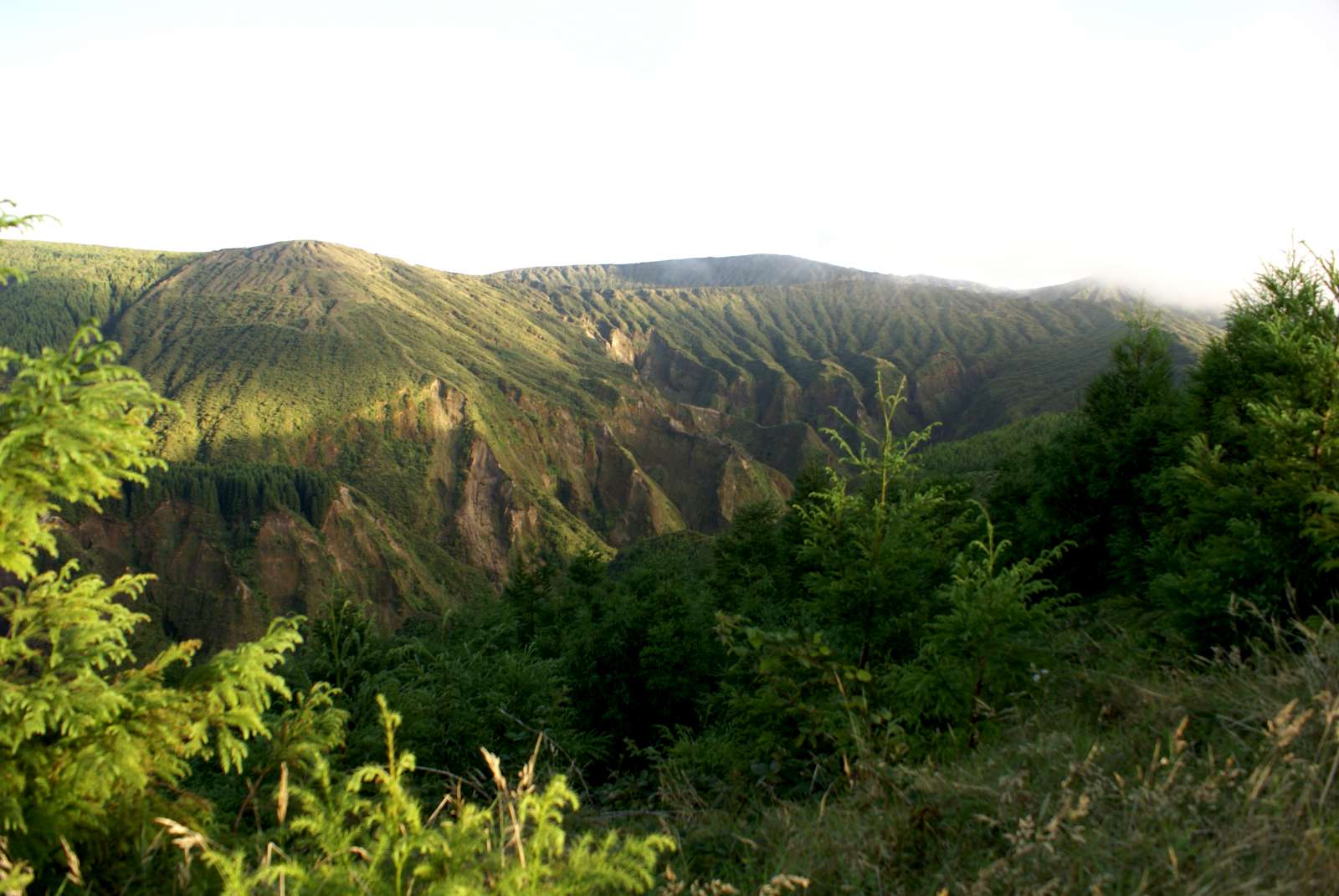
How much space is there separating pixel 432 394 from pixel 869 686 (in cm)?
9614

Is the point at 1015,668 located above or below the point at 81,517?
above

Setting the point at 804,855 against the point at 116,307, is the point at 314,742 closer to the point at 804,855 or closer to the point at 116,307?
the point at 804,855

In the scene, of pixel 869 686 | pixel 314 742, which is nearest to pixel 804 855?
pixel 314 742

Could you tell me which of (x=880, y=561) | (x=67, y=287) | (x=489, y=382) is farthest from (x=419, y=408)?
(x=880, y=561)

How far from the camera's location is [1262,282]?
11.4m

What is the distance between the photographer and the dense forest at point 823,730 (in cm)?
258

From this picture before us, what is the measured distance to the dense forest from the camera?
2582mm

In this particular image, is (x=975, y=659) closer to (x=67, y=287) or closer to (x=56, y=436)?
(x=56, y=436)

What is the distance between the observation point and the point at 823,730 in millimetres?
5262

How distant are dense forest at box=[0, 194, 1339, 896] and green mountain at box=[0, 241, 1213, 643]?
50.5 meters

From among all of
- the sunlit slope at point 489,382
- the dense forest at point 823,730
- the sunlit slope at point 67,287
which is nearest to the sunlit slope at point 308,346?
the sunlit slope at point 489,382

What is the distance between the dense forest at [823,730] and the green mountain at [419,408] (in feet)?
166

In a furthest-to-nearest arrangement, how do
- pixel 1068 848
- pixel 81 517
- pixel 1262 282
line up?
pixel 81 517, pixel 1262 282, pixel 1068 848

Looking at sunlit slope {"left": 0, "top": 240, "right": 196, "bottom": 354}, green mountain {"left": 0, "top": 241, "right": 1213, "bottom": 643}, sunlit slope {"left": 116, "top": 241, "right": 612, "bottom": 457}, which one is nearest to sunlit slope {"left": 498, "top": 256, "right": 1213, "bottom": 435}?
green mountain {"left": 0, "top": 241, "right": 1213, "bottom": 643}
